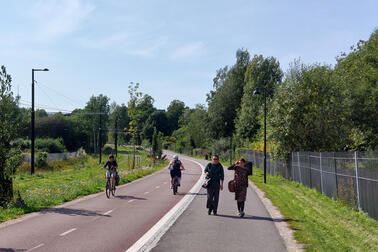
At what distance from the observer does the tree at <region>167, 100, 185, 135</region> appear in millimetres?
160250

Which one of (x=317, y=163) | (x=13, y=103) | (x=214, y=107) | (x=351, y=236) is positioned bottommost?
(x=351, y=236)

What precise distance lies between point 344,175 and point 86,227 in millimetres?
9677

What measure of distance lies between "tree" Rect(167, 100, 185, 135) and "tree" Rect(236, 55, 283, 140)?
92848 millimetres

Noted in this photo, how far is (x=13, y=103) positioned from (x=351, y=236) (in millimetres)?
12282

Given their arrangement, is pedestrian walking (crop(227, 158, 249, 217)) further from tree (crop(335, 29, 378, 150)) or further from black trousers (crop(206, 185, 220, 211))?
tree (crop(335, 29, 378, 150))

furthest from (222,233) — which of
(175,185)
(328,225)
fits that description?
(175,185)

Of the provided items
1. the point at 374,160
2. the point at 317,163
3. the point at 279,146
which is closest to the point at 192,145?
the point at 279,146

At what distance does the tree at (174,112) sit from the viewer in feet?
526

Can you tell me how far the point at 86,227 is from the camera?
1051cm

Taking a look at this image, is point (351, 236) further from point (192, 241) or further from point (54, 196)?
point (54, 196)

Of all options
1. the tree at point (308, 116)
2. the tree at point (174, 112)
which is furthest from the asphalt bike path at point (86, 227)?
the tree at point (174, 112)

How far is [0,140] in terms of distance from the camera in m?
15.0

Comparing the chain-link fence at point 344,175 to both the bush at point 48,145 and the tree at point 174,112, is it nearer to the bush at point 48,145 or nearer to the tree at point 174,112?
the bush at point 48,145

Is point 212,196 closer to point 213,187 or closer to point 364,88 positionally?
point 213,187
